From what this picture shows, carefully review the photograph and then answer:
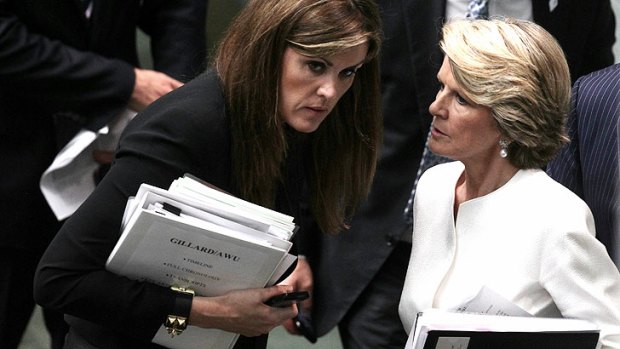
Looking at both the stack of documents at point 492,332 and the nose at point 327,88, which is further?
the nose at point 327,88

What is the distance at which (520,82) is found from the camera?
2525mm

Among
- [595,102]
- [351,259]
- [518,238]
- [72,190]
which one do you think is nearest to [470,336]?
[518,238]

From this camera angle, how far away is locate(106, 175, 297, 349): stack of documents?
90.7 inches

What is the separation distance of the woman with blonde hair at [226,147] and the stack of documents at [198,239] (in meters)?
0.04

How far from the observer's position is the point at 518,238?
2.52 meters

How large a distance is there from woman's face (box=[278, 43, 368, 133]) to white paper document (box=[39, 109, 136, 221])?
1.02m

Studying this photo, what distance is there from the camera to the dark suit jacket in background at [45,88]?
348 centimetres

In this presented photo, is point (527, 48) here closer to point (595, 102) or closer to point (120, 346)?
point (595, 102)

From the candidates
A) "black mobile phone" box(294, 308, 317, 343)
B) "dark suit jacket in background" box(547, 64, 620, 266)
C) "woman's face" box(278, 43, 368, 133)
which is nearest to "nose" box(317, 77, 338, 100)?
"woman's face" box(278, 43, 368, 133)

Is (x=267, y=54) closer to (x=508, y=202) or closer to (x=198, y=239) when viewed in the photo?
(x=198, y=239)

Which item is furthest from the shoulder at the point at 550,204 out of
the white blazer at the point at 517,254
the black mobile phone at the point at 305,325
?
the black mobile phone at the point at 305,325

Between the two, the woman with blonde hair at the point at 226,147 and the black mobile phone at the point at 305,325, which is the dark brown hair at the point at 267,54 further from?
the black mobile phone at the point at 305,325

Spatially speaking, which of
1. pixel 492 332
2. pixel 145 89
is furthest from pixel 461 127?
pixel 145 89

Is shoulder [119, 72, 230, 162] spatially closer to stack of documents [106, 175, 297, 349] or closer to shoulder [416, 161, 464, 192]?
stack of documents [106, 175, 297, 349]
